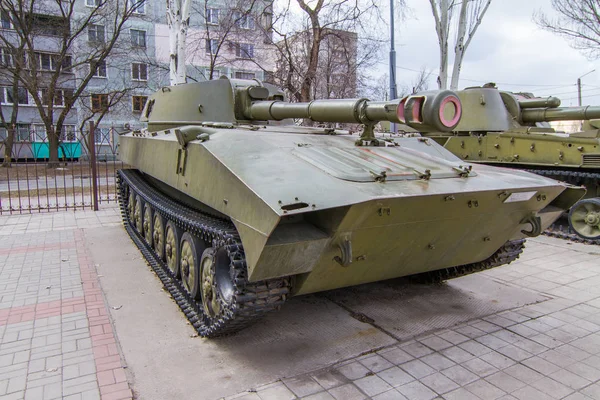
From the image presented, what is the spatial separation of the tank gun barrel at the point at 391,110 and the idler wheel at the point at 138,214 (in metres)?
3.33

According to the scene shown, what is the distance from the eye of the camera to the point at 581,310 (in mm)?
5164

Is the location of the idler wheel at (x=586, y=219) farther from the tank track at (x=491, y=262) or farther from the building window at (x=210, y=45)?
the building window at (x=210, y=45)

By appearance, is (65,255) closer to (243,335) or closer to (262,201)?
(243,335)

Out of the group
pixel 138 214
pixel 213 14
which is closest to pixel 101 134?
pixel 138 214

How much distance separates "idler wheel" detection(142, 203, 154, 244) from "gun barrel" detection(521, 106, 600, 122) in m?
6.79

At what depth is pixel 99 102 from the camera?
2603 centimetres

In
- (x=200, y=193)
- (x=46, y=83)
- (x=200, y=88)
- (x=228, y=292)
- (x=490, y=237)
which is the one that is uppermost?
(x=46, y=83)

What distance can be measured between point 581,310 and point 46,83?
2434 cm

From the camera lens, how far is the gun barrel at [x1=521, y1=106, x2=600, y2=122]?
7.98 metres

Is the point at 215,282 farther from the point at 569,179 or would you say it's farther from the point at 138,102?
the point at 138,102

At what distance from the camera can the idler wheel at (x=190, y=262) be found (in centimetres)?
475

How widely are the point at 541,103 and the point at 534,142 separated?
112 centimetres

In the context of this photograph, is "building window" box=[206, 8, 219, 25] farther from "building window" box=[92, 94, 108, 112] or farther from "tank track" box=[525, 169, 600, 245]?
"tank track" box=[525, 169, 600, 245]

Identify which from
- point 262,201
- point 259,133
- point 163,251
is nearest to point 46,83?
point 163,251
